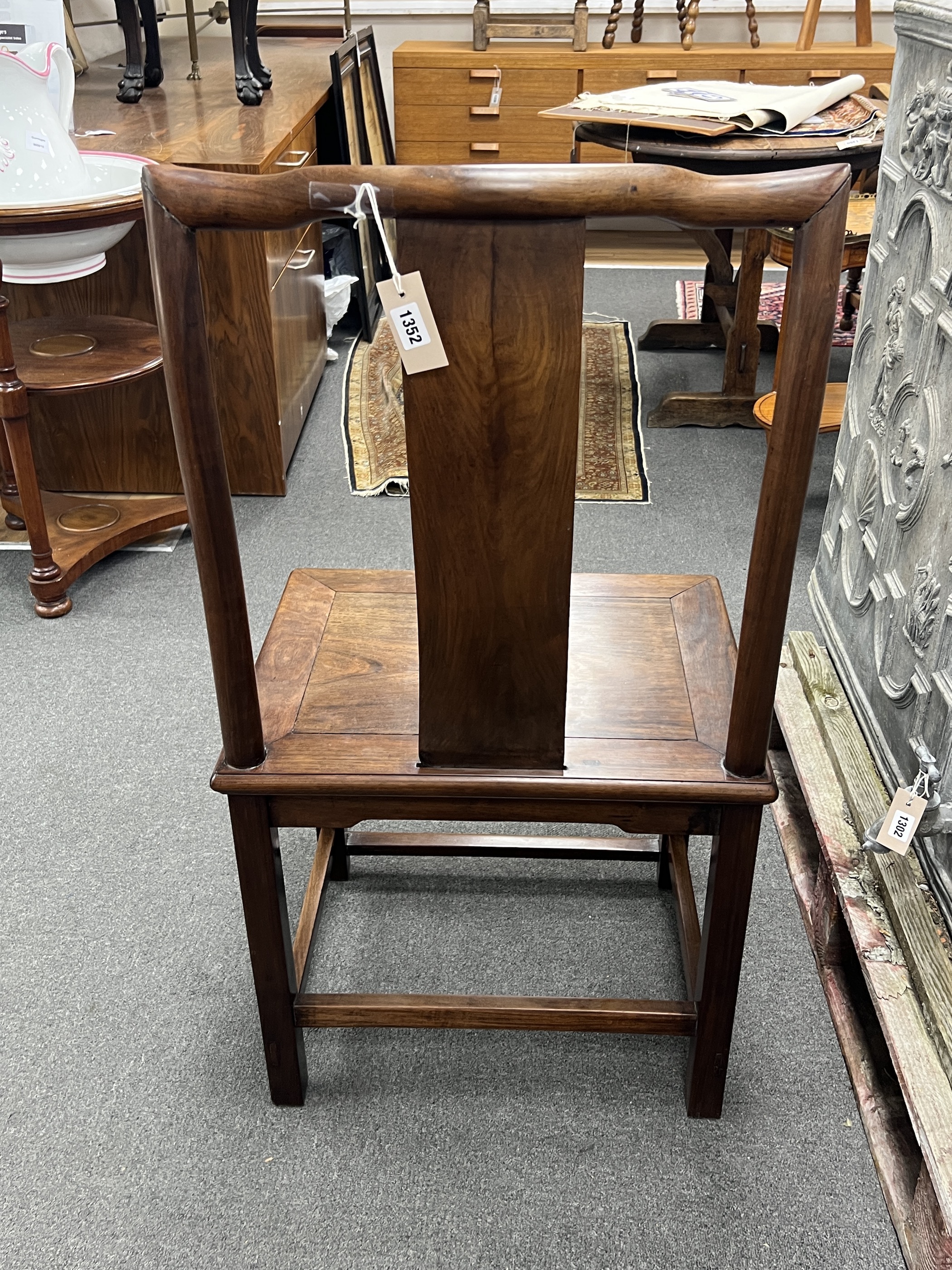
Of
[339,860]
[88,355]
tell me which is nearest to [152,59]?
[88,355]

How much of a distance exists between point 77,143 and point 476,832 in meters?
1.94

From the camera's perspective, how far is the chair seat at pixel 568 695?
106 centimetres

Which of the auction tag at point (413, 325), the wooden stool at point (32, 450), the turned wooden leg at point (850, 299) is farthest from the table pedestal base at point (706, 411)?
the auction tag at point (413, 325)

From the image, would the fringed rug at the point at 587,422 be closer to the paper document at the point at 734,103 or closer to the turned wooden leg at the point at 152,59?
the paper document at the point at 734,103

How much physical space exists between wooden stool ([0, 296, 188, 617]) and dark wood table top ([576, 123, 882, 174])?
3.86ft

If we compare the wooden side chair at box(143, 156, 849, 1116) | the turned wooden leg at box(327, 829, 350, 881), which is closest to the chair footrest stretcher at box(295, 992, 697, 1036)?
the wooden side chair at box(143, 156, 849, 1116)

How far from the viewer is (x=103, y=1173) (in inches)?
49.4

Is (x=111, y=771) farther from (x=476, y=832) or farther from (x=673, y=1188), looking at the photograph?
(x=673, y=1188)

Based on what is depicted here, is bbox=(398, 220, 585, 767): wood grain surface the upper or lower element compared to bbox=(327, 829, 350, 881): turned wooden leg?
upper

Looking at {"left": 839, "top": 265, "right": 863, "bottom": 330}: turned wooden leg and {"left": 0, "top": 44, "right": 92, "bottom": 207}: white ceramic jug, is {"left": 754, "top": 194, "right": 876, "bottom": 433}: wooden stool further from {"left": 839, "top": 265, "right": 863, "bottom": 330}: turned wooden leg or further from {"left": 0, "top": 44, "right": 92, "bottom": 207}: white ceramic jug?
{"left": 0, "top": 44, "right": 92, "bottom": 207}: white ceramic jug

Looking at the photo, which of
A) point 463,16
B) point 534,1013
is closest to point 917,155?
point 534,1013

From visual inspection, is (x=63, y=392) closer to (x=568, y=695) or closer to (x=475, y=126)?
(x=568, y=695)

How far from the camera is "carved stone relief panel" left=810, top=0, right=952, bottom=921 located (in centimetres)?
122

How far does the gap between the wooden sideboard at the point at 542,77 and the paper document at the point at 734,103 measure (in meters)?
1.88
